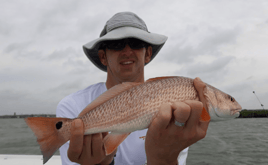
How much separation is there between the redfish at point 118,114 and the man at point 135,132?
11cm

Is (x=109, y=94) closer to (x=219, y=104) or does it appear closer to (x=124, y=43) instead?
(x=124, y=43)

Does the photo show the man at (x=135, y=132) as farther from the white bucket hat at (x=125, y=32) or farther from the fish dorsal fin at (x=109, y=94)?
the fish dorsal fin at (x=109, y=94)

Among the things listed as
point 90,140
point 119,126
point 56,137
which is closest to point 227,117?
point 119,126

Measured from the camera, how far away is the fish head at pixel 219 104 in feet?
8.11

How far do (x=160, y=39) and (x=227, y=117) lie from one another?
1.86 m

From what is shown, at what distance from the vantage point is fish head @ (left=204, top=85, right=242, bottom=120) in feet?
8.11

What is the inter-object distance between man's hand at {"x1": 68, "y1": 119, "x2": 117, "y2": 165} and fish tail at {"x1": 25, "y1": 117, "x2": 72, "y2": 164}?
0.52 feet

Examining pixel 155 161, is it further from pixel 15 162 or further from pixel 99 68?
pixel 15 162

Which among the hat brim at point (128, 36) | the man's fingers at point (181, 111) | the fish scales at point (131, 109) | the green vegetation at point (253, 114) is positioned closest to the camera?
the man's fingers at point (181, 111)

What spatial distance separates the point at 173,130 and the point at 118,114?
65 centimetres

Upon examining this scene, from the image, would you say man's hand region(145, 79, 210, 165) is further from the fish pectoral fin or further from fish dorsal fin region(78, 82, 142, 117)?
fish dorsal fin region(78, 82, 142, 117)

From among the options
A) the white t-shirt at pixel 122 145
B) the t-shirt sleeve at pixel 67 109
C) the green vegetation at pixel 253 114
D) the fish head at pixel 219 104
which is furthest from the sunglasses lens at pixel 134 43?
the green vegetation at pixel 253 114

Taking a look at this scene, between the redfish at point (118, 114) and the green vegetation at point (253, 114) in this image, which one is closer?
the redfish at point (118, 114)

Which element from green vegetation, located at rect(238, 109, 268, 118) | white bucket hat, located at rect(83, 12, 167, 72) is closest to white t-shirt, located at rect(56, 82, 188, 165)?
white bucket hat, located at rect(83, 12, 167, 72)
